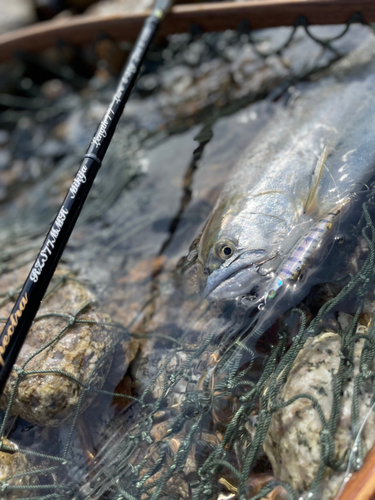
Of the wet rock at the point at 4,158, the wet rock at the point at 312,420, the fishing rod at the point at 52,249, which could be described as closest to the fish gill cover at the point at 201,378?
the wet rock at the point at 312,420

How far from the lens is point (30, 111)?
5.74 meters

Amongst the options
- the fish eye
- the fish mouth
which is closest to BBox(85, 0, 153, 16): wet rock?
the fish eye

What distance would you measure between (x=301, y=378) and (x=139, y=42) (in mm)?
2966

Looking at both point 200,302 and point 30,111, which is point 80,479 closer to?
point 200,302

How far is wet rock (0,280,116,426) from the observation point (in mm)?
1965

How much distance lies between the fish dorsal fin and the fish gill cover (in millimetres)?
43

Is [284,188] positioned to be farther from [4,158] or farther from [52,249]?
[4,158]

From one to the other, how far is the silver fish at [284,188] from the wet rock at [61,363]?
0.70 meters

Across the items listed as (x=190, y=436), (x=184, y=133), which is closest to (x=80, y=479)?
(x=190, y=436)

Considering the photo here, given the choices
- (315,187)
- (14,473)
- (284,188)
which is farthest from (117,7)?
(14,473)

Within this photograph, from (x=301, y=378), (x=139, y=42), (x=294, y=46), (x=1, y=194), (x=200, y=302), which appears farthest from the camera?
(x=1, y=194)

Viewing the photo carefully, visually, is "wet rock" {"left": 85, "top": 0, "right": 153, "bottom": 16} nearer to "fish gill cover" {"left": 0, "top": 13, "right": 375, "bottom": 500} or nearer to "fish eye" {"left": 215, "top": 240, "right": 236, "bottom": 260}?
"fish gill cover" {"left": 0, "top": 13, "right": 375, "bottom": 500}

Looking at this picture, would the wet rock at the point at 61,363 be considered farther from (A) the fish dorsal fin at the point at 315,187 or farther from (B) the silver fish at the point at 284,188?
(A) the fish dorsal fin at the point at 315,187

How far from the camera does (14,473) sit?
1.92 m
